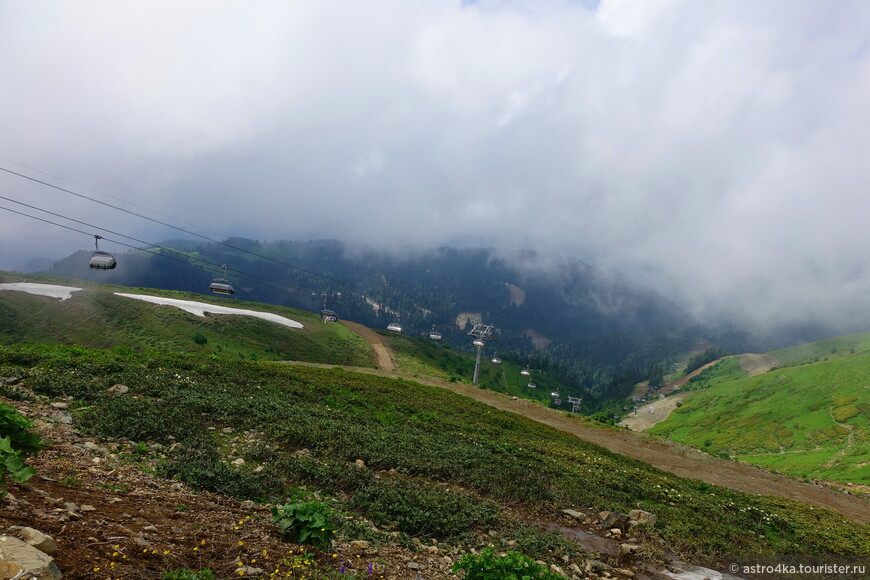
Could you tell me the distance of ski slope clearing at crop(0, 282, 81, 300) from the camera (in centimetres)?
8650

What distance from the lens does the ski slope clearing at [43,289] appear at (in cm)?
8650

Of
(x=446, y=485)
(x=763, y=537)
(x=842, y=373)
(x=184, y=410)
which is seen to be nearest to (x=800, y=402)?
(x=842, y=373)

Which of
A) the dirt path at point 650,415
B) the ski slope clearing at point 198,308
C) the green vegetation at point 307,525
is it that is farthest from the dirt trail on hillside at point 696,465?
the dirt path at point 650,415

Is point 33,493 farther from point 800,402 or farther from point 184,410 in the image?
point 800,402

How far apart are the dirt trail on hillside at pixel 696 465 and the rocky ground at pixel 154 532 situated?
92.9 feet

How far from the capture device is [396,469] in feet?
52.9

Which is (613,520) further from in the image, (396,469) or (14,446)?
(14,446)

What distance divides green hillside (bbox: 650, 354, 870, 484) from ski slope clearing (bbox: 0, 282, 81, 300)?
118423mm

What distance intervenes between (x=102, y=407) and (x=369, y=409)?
594 inches

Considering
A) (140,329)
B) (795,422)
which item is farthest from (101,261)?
(795,422)

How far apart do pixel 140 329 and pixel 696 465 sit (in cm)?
7361

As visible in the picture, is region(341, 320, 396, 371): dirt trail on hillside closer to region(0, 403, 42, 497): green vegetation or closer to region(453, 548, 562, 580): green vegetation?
region(0, 403, 42, 497): green vegetation

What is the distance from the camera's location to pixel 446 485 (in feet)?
52.0

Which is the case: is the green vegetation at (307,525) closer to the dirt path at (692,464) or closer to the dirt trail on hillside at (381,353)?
the dirt path at (692,464)
